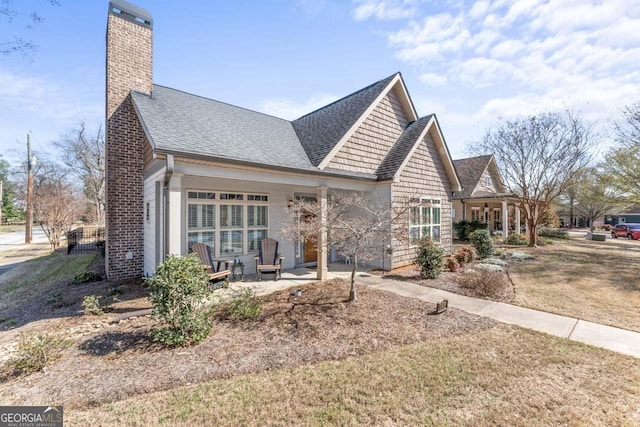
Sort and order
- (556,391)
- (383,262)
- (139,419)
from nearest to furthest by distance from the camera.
A: (139,419) → (556,391) → (383,262)

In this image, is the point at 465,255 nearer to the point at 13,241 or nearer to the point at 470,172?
the point at 470,172

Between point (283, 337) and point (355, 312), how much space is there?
5.34 ft

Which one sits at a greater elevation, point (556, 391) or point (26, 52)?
Answer: point (26, 52)

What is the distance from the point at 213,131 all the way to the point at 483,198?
18220 mm

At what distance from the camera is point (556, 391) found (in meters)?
3.07

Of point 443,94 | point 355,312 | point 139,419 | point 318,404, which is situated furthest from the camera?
point 443,94

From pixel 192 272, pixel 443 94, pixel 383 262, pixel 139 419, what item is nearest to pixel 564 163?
pixel 443 94

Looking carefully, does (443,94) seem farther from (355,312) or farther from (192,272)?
(192,272)

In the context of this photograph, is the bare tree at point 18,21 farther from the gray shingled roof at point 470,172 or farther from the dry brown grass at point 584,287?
the gray shingled roof at point 470,172

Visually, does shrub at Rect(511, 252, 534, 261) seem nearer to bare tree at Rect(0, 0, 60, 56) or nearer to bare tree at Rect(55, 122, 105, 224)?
bare tree at Rect(0, 0, 60, 56)

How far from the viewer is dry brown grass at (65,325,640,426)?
8.71 feet

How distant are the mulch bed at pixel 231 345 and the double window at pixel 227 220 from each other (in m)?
2.57

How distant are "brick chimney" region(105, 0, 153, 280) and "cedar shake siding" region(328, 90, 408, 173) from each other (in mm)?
5956

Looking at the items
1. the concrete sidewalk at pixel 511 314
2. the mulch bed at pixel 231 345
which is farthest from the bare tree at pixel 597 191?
the mulch bed at pixel 231 345
